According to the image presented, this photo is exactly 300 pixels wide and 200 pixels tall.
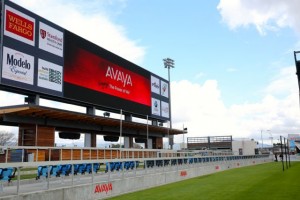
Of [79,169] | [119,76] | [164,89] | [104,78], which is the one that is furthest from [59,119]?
[164,89]

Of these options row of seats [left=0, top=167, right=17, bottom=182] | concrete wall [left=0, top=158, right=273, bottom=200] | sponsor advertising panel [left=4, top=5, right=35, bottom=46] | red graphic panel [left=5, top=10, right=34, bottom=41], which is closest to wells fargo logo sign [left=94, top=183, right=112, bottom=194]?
concrete wall [left=0, top=158, right=273, bottom=200]

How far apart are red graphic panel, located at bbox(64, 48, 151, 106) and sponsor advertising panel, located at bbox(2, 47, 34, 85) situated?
4671mm

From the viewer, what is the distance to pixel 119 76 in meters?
40.0

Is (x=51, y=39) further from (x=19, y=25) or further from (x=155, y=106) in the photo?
(x=155, y=106)

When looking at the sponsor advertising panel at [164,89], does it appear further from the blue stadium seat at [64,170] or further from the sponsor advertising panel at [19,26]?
the blue stadium seat at [64,170]

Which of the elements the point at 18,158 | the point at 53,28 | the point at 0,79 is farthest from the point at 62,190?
the point at 53,28

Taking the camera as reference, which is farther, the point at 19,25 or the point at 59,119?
the point at 59,119

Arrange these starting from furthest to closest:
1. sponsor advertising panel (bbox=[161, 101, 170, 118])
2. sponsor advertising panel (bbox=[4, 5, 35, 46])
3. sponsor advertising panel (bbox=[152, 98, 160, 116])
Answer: sponsor advertising panel (bbox=[161, 101, 170, 118]) → sponsor advertising panel (bbox=[152, 98, 160, 116]) → sponsor advertising panel (bbox=[4, 5, 35, 46])

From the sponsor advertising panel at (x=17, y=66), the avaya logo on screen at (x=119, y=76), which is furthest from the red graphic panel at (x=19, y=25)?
the avaya logo on screen at (x=119, y=76)

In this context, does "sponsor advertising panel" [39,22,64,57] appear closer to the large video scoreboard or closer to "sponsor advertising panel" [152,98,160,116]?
the large video scoreboard

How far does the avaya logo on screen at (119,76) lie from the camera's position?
38009 mm

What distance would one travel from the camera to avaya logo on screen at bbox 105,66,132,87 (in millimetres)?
38009

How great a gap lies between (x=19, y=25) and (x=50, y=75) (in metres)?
4.68

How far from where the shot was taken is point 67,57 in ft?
102
